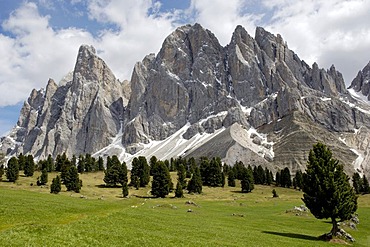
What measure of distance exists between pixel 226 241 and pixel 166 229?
6952mm

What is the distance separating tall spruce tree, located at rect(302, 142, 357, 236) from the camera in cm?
4878

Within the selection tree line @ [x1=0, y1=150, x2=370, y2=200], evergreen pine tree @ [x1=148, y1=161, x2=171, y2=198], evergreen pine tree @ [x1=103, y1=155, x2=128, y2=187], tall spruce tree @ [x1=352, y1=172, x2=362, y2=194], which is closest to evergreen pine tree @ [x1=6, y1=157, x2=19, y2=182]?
tree line @ [x1=0, y1=150, x2=370, y2=200]

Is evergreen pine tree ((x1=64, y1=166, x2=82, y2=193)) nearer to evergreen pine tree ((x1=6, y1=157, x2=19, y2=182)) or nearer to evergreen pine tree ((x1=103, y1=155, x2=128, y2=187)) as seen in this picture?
evergreen pine tree ((x1=6, y1=157, x2=19, y2=182))

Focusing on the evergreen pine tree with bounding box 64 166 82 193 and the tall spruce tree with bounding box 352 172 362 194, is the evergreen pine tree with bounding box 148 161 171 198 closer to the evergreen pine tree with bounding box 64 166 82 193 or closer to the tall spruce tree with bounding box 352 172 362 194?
the evergreen pine tree with bounding box 64 166 82 193

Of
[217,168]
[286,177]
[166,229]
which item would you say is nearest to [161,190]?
[217,168]

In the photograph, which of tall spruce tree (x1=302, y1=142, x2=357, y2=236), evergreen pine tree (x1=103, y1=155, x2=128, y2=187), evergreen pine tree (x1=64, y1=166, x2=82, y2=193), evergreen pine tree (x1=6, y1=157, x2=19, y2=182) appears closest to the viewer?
tall spruce tree (x1=302, y1=142, x2=357, y2=236)

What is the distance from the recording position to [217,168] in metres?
149

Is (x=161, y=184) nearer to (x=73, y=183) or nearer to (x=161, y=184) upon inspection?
(x=161, y=184)

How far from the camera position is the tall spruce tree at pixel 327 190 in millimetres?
48781

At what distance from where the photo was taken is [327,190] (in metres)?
49.5

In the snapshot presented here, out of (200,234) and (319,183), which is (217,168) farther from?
(200,234)

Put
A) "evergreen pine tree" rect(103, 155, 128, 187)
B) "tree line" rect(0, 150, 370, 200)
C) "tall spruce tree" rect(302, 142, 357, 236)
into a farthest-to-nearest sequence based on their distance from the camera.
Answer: "evergreen pine tree" rect(103, 155, 128, 187) < "tree line" rect(0, 150, 370, 200) < "tall spruce tree" rect(302, 142, 357, 236)

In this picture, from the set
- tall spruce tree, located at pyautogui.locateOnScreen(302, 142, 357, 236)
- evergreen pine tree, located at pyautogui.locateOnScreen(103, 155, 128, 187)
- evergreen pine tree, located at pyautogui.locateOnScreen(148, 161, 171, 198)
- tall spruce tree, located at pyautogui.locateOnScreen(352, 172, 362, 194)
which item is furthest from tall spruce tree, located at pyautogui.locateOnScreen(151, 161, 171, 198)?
tall spruce tree, located at pyautogui.locateOnScreen(352, 172, 362, 194)

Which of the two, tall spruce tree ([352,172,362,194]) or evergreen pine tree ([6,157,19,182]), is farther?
tall spruce tree ([352,172,362,194])
